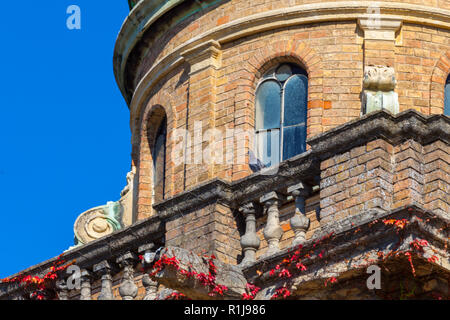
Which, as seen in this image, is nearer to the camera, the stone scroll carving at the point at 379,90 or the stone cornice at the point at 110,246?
the stone scroll carving at the point at 379,90

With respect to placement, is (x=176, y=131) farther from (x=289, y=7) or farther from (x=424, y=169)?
(x=424, y=169)

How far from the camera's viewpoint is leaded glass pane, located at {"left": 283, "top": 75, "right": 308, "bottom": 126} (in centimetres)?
2316

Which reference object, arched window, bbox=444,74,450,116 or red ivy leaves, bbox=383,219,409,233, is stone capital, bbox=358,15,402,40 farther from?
red ivy leaves, bbox=383,219,409,233

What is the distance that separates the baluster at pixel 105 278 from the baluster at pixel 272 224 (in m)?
3.08

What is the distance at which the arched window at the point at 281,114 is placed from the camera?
23.0 metres

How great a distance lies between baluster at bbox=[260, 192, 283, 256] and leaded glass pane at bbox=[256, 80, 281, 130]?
3.86 meters

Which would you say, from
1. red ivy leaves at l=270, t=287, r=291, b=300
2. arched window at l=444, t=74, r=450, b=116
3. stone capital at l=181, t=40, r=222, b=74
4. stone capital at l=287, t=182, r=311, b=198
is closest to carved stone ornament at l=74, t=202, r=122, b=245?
stone capital at l=181, t=40, r=222, b=74

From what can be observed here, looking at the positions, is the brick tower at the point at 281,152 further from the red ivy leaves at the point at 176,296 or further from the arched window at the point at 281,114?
the red ivy leaves at the point at 176,296

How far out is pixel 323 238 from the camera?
17594 millimetres

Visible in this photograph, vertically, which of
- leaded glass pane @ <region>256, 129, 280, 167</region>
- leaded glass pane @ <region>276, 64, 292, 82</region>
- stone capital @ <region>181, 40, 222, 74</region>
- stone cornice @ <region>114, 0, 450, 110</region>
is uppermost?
stone cornice @ <region>114, 0, 450, 110</region>

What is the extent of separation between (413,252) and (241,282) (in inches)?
109

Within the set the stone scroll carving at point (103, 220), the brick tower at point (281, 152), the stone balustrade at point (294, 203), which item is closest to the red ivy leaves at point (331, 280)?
the brick tower at point (281, 152)

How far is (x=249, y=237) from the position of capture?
766 inches

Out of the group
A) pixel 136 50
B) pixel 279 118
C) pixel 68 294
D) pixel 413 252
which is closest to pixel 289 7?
pixel 279 118
